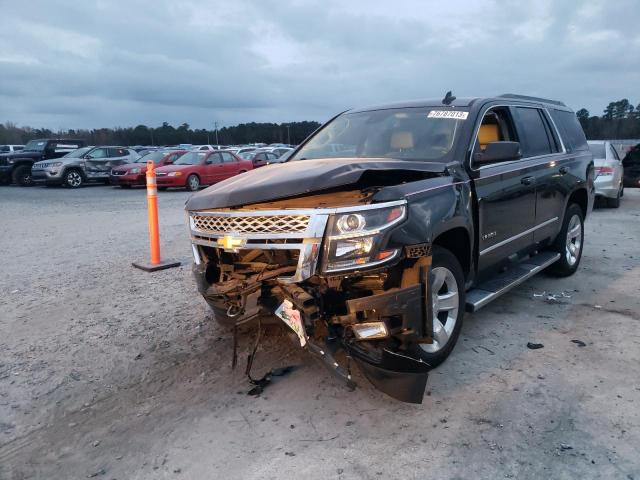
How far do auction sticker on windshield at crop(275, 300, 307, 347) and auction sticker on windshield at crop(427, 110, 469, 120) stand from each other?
7.83ft

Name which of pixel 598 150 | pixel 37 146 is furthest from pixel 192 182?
pixel 598 150

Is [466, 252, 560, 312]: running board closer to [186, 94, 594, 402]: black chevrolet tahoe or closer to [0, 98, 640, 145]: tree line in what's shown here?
[186, 94, 594, 402]: black chevrolet tahoe

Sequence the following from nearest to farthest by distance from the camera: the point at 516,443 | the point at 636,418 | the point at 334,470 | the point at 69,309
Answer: the point at 334,470 < the point at 516,443 < the point at 636,418 < the point at 69,309

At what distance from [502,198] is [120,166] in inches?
746

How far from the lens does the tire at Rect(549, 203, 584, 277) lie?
238 inches

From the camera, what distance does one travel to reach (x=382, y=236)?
3043mm

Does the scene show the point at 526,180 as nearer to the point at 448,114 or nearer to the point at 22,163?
the point at 448,114

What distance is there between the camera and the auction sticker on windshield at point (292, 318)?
3051 millimetres

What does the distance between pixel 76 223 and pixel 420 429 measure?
31.5 ft

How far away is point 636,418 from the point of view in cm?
311

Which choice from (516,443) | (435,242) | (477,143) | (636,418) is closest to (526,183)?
(477,143)

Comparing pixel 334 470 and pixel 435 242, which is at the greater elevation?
pixel 435 242

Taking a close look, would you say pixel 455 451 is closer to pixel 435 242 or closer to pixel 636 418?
pixel 636 418

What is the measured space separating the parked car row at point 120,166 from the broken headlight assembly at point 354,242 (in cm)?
1610
